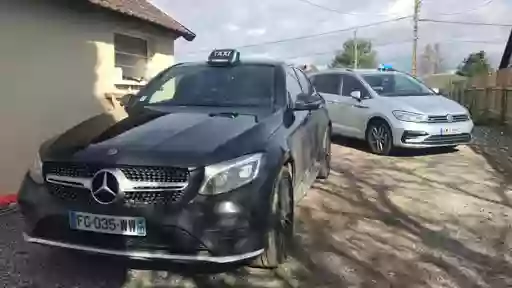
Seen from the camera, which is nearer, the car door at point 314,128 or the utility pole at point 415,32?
the car door at point 314,128

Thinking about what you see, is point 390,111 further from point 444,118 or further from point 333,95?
point 333,95

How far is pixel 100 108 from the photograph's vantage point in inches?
322

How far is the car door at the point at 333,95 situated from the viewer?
10.7 meters

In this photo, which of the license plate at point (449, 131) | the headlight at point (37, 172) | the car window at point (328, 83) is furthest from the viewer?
the car window at point (328, 83)

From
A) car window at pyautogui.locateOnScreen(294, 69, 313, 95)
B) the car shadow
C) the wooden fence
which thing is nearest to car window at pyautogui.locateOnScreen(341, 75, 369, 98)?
the car shadow

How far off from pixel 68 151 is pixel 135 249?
850mm

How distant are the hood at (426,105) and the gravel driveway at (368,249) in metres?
2.11

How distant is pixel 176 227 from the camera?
3.17 m

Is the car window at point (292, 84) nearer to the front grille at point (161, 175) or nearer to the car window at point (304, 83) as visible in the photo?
the car window at point (304, 83)

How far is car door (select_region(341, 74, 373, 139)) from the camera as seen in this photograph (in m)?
9.88

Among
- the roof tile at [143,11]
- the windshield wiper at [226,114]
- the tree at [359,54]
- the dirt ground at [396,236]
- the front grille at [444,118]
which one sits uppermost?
the tree at [359,54]

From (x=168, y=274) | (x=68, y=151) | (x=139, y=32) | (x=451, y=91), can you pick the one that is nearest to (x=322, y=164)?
(x=168, y=274)

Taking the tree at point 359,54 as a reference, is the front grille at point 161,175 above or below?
below

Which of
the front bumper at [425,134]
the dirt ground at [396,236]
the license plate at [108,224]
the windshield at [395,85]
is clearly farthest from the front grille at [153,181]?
the windshield at [395,85]
